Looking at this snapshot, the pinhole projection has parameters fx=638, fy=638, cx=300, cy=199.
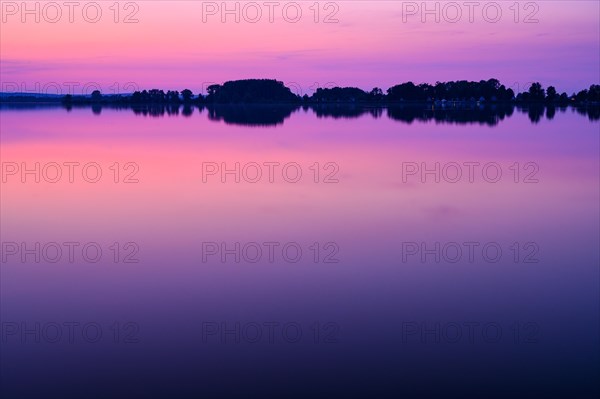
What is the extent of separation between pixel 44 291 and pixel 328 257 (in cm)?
422

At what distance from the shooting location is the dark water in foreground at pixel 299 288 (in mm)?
6180

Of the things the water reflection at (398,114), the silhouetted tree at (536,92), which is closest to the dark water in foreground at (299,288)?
the water reflection at (398,114)

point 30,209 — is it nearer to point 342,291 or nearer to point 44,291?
point 44,291

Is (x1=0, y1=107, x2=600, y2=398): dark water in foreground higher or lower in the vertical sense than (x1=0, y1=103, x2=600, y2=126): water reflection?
lower

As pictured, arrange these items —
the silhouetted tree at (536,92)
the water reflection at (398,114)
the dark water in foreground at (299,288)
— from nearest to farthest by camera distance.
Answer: the dark water in foreground at (299,288), the water reflection at (398,114), the silhouetted tree at (536,92)

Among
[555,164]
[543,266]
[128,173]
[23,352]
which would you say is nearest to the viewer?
[23,352]

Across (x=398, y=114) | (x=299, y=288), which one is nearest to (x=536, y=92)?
(x=398, y=114)

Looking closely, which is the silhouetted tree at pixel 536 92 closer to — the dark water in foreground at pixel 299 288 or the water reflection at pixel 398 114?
the water reflection at pixel 398 114

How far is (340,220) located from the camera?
13.0 m

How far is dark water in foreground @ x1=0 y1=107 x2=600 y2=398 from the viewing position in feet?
20.3

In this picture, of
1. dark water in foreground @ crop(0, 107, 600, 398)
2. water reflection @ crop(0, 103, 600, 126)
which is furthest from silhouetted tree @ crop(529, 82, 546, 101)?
dark water in foreground @ crop(0, 107, 600, 398)

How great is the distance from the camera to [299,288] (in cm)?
875

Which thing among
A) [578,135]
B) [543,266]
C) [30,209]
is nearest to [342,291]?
[543,266]

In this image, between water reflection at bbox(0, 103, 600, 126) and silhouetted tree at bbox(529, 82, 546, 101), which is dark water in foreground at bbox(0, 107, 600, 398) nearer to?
water reflection at bbox(0, 103, 600, 126)
